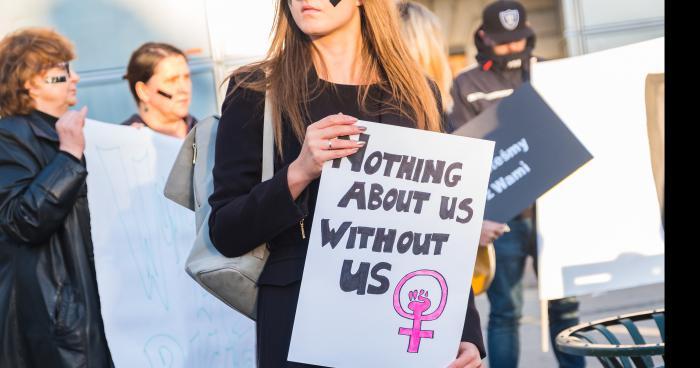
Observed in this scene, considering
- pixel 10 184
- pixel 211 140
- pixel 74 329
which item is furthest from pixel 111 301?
pixel 211 140

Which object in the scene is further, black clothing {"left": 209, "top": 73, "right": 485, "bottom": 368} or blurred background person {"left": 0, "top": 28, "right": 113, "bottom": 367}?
blurred background person {"left": 0, "top": 28, "right": 113, "bottom": 367}

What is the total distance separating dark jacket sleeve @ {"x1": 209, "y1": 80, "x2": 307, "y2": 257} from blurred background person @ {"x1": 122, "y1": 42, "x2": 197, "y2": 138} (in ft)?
8.98

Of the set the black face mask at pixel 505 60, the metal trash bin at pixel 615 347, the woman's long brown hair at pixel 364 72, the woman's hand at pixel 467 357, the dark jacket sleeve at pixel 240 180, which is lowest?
the metal trash bin at pixel 615 347

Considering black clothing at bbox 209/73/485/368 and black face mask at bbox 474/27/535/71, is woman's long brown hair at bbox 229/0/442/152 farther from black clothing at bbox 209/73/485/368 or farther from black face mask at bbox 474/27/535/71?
black face mask at bbox 474/27/535/71

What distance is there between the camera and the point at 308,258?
230cm

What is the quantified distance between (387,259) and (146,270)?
206 centimetres

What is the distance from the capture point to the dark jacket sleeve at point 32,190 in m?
3.96

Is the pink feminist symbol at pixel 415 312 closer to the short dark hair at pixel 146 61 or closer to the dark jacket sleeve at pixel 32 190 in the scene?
the dark jacket sleeve at pixel 32 190

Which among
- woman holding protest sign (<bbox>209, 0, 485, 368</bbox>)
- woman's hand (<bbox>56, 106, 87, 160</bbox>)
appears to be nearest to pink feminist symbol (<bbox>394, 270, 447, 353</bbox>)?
woman holding protest sign (<bbox>209, 0, 485, 368</bbox>)

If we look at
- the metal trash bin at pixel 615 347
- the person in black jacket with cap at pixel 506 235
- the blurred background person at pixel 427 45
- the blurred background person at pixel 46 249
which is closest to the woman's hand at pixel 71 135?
the blurred background person at pixel 46 249

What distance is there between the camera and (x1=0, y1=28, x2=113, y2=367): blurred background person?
3994mm

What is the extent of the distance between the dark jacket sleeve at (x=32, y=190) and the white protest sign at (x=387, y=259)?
6.21 feet

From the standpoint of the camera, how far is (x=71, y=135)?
4.14m

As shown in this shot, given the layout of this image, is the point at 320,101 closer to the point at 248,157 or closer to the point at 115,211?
the point at 248,157
